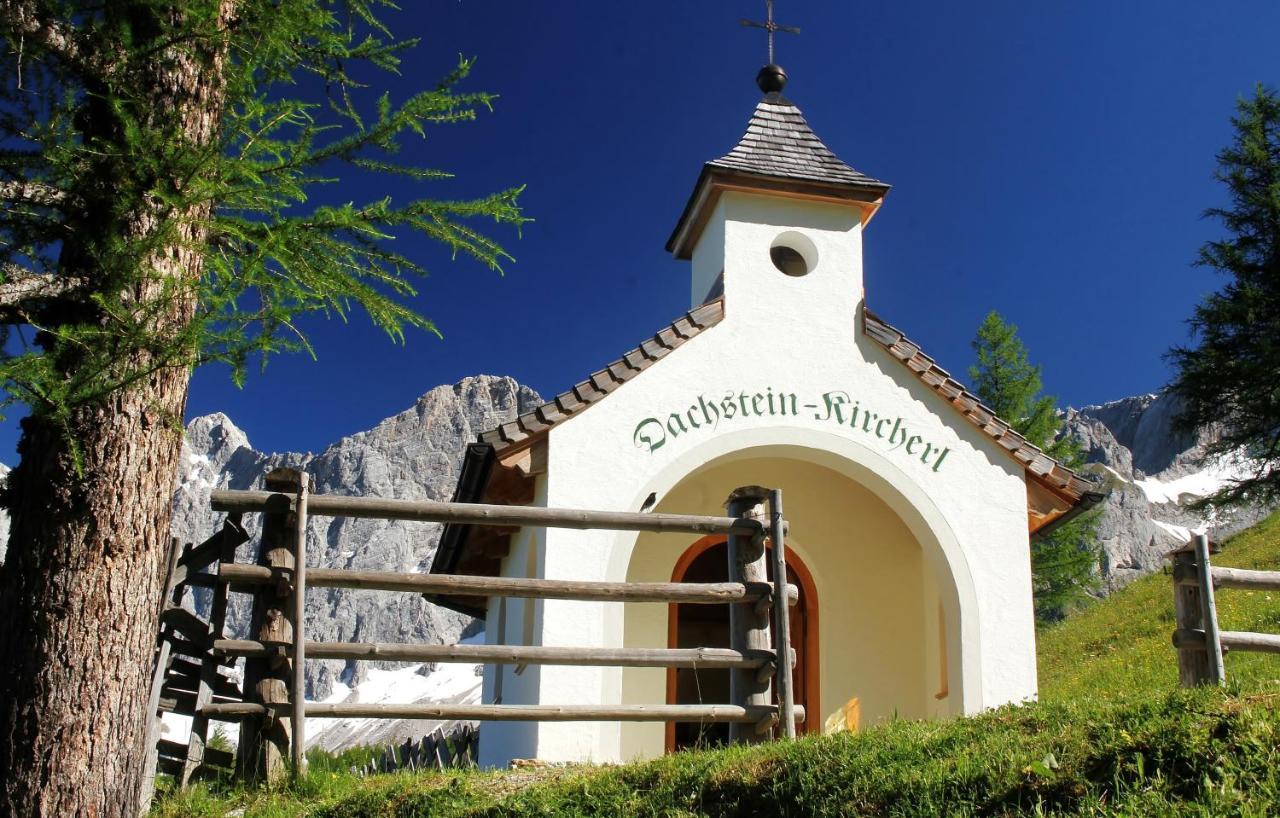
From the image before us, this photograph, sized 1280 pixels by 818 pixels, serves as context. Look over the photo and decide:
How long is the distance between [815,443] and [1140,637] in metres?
11.4

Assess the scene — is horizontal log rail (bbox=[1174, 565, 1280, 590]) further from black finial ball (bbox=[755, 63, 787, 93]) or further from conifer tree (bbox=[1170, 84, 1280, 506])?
conifer tree (bbox=[1170, 84, 1280, 506])

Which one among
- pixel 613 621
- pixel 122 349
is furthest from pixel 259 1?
pixel 613 621

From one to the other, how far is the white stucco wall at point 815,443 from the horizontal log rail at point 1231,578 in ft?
8.98

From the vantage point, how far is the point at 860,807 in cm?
491

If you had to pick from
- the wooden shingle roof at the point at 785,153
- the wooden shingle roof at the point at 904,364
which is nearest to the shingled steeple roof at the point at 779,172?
the wooden shingle roof at the point at 785,153

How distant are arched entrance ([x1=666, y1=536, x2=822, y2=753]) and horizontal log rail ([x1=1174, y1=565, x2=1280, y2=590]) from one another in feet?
13.1

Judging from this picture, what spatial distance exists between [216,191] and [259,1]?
1.07 m

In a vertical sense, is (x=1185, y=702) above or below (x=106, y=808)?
above

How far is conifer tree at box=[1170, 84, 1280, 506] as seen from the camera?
2595 cm

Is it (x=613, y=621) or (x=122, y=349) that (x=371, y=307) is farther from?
(x=613, y=621)

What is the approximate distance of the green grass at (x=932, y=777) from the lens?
446cm

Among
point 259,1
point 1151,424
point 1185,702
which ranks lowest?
point 1185,702

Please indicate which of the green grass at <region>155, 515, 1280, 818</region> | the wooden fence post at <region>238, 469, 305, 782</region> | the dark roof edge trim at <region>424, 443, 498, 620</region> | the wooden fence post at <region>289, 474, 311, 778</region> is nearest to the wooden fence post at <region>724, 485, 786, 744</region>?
the green grass at <region>155, 515, 1280, 818</region>

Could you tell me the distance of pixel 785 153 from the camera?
13242 mm
